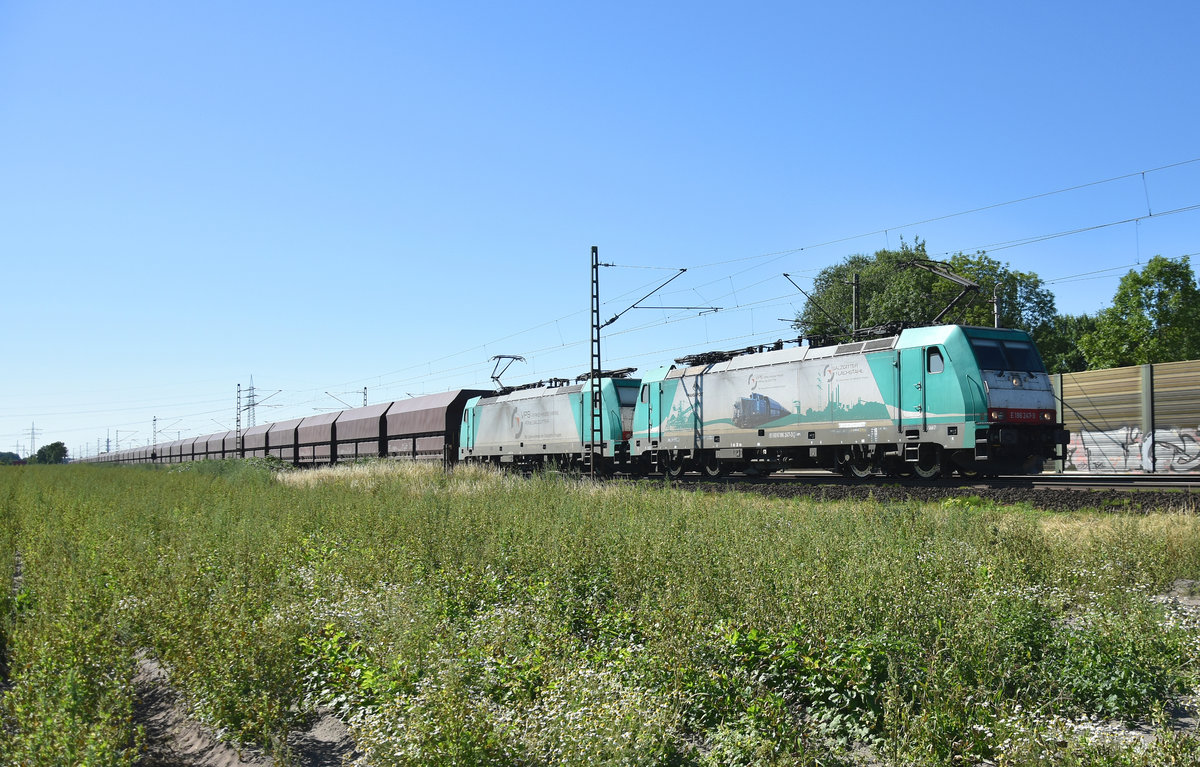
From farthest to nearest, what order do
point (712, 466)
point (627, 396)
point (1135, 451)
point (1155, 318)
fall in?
point (1155, 318) < point (627, 396) < point (712, 466) < point (1135, 451)

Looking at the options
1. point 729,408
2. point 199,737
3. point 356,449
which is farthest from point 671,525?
point 356,449

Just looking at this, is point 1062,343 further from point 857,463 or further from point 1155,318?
point 857,463

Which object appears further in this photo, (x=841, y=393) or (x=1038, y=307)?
(x=1038, y=307)

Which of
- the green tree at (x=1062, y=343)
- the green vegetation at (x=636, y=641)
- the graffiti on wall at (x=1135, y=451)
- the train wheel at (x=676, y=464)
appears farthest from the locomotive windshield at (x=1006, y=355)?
the green tree at (x=1062, y=343)

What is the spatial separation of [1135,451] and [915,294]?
27188mm

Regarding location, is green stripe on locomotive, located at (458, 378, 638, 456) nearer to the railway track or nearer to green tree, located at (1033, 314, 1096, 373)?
the railway track

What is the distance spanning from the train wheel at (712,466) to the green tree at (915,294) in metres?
19.9

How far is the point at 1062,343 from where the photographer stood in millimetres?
60531

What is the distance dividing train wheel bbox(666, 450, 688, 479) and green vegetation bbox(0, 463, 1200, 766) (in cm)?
1412

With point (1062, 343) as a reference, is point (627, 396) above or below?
below

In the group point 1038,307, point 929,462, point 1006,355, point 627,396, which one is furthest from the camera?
point 1038,307

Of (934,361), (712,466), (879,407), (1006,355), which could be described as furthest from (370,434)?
(1006,355)

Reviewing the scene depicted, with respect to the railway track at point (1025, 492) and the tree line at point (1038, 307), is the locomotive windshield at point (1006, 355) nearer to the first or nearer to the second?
the railway track at point (1025, 492)

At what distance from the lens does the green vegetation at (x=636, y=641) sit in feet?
13.9
